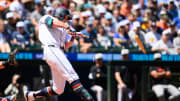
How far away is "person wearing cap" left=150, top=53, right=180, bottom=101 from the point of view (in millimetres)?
7969

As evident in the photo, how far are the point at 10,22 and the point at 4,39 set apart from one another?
69 cm

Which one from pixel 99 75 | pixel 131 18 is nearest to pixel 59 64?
pixel 99 75

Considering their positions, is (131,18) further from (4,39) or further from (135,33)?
(4,39)

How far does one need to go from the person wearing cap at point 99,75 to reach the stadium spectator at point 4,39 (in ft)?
6.88

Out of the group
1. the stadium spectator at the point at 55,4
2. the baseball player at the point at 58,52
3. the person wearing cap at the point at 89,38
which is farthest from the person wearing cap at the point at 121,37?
the baseball player at the point at 58,52

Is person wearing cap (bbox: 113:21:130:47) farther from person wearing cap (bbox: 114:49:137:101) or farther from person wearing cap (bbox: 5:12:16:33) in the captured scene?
person wearing cap (bbox: 5:12:16:33)

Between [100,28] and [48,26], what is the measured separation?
12.6 ft

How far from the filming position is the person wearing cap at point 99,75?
825 centimetres

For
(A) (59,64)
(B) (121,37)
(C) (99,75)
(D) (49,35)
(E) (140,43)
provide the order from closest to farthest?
(A) (59,64), (D) (49,35), (C) (99,75), (E) (140,43), (B) (121,37)

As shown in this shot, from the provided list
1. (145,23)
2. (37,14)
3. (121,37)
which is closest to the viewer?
(121,37)

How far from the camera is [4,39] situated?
29.5ft

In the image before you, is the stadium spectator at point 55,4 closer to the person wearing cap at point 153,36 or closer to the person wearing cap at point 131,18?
the person wearing cap at point 131,18

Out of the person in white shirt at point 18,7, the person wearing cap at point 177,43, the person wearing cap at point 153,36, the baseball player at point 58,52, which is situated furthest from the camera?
the person in white shirt at point 18,7

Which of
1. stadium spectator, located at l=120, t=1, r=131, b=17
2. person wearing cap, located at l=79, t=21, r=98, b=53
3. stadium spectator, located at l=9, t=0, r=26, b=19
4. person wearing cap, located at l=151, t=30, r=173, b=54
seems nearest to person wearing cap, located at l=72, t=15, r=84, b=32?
person wearing cap, located at l=79, t=21, r=98, b=53
